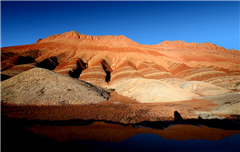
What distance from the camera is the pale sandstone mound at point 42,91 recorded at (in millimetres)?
12586

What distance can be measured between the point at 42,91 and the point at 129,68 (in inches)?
1266

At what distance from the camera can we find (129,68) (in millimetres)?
43125

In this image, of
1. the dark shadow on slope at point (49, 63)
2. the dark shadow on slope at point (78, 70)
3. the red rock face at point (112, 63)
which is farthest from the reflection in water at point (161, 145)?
the dark shadow on slope at point (49, 63)

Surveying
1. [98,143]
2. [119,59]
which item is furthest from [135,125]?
[119,59]

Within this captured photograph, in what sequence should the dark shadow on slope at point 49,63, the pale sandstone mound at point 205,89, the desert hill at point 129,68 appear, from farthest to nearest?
the dark shadow on slope at point 49,63
the desert hill at point 129,68
the pale sandstone mound at point 205,89

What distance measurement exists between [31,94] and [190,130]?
1545 centimetres

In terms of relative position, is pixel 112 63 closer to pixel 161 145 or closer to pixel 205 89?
pixel 205 89

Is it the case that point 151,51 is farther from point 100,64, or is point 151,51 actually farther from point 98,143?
point 98,143

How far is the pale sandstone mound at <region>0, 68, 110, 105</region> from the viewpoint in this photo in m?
12.6

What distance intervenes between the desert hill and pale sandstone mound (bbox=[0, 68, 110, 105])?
27.5ft

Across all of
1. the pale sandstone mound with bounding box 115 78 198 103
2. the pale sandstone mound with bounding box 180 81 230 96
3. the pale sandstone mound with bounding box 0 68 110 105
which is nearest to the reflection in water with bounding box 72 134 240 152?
the pale sandstone mound with bounding box 0 68 110 105

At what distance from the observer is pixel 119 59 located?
53.9 metres

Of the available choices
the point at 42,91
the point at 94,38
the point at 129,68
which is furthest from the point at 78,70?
the point at 94,38

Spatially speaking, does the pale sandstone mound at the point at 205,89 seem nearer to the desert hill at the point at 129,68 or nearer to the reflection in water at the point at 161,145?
the desert hill at the point at 129,68
